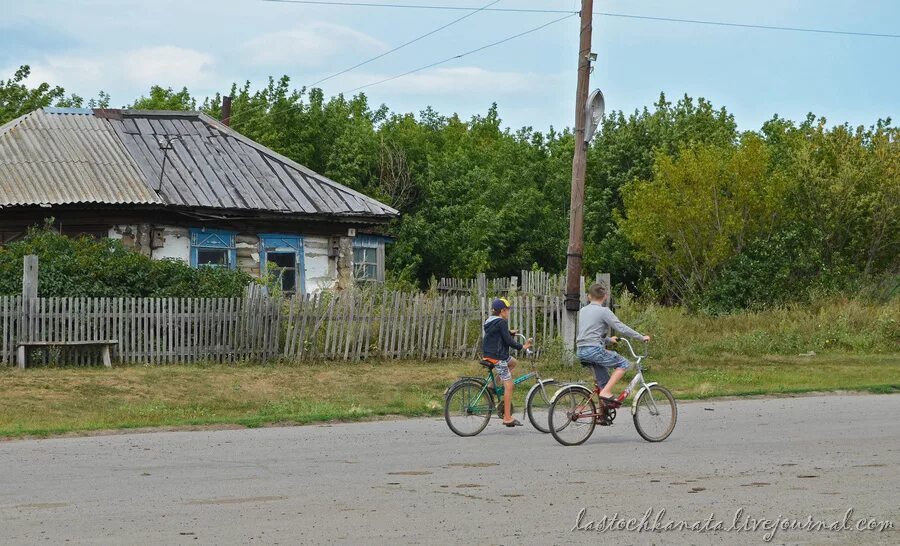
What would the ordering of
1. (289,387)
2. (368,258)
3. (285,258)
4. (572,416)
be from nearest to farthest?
(572,416) → (289,387) → (285,258) → (368,258)

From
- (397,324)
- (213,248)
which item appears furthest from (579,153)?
(213,248)

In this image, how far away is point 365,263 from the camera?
30.7 meters

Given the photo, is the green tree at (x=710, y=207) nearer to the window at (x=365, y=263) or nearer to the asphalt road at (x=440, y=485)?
the window at (x=365, y=263)

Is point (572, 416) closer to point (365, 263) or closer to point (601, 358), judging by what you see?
point (601, 358)

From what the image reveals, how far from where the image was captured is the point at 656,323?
24.1m

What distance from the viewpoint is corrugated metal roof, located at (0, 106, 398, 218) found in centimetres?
2591

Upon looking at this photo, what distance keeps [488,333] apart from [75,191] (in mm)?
15118

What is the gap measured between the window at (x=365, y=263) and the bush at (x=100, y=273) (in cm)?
794

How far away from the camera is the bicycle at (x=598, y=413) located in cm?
1223

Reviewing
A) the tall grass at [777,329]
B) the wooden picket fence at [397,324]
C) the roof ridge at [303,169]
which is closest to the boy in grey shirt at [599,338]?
the wooden picket fence at [397,324]

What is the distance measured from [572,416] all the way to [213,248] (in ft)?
54.2

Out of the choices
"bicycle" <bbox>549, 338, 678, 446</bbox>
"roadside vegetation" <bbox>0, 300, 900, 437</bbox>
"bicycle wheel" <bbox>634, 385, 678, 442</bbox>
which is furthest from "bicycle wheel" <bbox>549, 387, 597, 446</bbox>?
"roadside vegetation" <bbox>0, 300, 900, 437</bbox>

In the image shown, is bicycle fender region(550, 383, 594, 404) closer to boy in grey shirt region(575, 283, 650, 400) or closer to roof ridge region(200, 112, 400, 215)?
boy in grey shirt region(575, 283, 650, 400)

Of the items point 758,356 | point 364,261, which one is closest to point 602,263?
point 364,261
